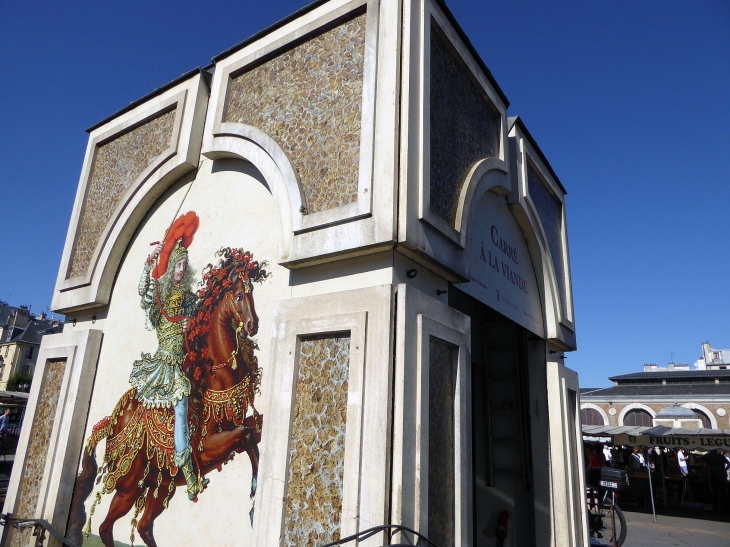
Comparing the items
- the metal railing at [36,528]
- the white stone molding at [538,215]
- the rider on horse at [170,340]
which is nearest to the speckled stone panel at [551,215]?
the white stone molding at [538,215]

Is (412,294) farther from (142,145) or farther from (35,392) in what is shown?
(35,392)

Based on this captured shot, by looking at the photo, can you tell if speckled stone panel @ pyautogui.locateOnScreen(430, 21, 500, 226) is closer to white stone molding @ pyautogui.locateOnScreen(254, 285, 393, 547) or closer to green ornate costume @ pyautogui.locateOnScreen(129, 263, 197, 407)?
white stone molding @ pyautogui.locateOnScreen(254, 285, 393, 547)

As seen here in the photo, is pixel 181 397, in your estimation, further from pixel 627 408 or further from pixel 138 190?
pixel 627 408

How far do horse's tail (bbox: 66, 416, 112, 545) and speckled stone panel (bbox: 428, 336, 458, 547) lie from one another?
12.2ft

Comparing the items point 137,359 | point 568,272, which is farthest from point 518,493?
point 137,359

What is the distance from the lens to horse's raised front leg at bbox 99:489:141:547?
16.1ft

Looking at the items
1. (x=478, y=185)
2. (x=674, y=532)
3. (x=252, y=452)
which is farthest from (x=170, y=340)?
(x=674, y=532)

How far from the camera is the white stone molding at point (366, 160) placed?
3719 millimetres

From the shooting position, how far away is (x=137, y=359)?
17.9 ft

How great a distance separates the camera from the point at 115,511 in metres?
4.99

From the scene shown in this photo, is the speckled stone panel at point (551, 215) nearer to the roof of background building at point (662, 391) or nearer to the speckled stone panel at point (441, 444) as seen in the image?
the speckled stone panel at point (441, 444)

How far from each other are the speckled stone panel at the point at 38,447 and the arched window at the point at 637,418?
116 ft

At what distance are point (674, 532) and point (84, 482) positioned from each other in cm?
1149

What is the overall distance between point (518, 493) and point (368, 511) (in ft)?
14.7
